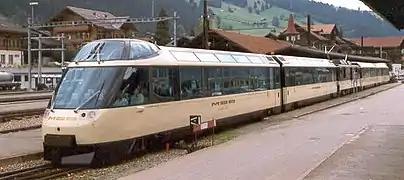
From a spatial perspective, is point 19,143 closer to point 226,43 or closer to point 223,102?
point 223,102

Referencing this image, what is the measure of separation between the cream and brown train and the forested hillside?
234 ft

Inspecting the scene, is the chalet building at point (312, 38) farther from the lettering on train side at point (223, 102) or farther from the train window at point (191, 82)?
the train window at point (191, 82)

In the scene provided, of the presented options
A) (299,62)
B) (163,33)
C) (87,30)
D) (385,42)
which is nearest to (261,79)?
(299,62)

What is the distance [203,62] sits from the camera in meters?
18.0

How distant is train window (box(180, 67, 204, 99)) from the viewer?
53.7ft

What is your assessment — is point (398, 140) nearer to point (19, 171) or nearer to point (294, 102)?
point (19, 171)

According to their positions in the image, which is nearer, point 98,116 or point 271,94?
point 98,116

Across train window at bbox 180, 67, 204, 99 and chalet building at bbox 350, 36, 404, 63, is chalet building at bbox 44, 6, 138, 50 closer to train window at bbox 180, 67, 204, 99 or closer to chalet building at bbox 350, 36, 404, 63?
train window at bbox 180, 67, 204, 99

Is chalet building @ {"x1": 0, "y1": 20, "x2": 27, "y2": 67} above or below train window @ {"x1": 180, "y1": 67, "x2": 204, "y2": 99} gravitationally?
above

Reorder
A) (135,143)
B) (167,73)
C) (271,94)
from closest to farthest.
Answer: (135,143) < (167,73) < (271,94)

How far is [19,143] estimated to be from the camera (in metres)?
16.5

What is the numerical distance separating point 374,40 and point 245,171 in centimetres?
14308

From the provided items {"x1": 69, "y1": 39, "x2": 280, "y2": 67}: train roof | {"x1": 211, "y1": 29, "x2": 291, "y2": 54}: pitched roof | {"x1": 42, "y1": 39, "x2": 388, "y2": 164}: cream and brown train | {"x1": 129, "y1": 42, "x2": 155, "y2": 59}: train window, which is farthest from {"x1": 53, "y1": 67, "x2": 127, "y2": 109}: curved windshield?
{"x1": 211, "y1": 29, "x2": 291, "y2": 54}: pitched roof

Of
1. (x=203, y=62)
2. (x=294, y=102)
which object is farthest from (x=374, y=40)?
(x=203, y=62)
